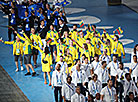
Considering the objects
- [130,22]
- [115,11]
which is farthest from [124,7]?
[130,22]

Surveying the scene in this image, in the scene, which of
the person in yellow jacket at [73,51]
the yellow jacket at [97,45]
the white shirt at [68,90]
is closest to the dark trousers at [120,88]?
the white shirt at [68,90]

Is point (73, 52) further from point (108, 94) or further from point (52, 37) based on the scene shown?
point (108, 94)

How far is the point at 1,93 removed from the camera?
15695 mm

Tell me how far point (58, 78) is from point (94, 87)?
1439 mm

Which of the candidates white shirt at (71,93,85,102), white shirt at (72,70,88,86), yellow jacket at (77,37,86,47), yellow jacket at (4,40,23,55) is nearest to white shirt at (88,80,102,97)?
white shirt at (72,70,88,86)

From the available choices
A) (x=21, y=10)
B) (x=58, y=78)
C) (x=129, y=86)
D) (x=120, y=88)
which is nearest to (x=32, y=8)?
(x=21, y=10)

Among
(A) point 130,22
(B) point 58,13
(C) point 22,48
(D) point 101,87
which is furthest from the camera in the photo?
(A) point 130,22

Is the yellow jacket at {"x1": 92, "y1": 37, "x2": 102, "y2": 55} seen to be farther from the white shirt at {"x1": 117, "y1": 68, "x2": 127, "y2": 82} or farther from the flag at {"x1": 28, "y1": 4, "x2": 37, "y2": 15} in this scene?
the flag at {"x1": 28, "y1": 4, "x2": 37, "y2": 15}

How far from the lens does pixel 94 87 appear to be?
1358 centimetres

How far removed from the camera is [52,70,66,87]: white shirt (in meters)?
14.2

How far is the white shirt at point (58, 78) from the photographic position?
14.2 m

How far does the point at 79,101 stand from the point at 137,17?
50.0 feet

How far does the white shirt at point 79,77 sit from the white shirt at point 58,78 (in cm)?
38

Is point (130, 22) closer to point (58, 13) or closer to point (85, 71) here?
point (58, 13)
